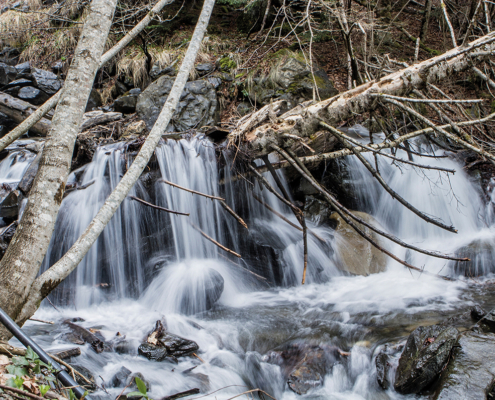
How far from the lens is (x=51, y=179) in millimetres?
2016

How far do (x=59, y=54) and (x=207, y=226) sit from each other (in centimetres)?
972

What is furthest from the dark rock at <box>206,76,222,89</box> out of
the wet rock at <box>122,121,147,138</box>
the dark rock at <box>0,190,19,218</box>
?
the dark rock at <box>0,190,19,218</box>

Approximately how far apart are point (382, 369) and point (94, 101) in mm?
9627

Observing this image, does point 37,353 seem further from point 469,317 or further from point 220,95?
point 220,95

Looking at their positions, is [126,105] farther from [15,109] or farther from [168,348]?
[168,348]

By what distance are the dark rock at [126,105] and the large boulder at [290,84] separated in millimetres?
3093

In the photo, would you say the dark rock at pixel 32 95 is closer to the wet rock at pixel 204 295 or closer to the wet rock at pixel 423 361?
the wet rock at pixel 204 295

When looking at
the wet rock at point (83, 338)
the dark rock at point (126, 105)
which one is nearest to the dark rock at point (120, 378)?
the wet rock at point (83, 338)

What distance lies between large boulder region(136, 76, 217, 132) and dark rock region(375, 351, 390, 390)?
20.5ft

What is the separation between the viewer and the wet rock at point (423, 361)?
2.76 metres

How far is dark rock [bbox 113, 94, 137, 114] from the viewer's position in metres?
8.92

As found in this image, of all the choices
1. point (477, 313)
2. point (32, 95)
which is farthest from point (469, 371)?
point (32, 95)

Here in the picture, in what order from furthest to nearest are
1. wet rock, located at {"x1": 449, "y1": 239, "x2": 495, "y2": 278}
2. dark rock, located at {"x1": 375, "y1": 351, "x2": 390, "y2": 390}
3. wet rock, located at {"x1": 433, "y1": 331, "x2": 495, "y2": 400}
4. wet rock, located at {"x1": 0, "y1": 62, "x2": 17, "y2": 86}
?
wet rock, located at {"x1": 0, "y1": 62, "x2": 17, "y2": 86}, wet rock, located at {"x1": 449, "y1": 239, "x2": 495, "y2": 278}, dark rock, located at {"x1": 375, "y1": 351, "x2": 390, "y2": 390}, wet rock, located at {"x1": 433, "y1": 331, "x2": 495, "y2": 400}

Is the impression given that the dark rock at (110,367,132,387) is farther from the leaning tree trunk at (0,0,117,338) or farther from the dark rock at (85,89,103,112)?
the dark rock at (85,89,103,112)
